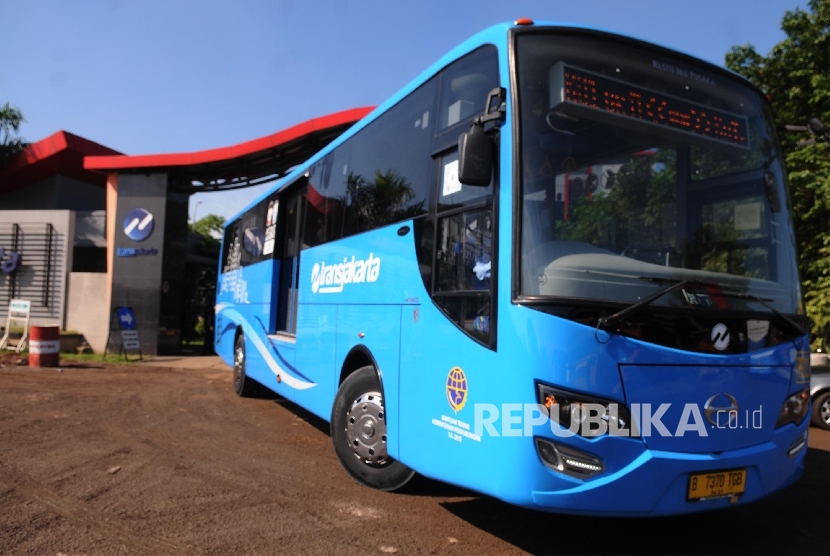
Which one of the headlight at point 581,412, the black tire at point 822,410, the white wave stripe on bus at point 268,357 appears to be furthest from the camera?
the black tire at point 822,410

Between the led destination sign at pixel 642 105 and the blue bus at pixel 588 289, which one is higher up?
the led destination sign at pixel 642 105

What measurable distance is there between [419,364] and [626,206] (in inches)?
70.2

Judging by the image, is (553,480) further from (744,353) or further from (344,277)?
(344,277)

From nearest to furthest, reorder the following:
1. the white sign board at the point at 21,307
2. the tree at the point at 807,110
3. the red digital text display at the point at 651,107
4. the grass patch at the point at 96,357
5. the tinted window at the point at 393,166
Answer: the red digital text display at the point at 651,107, the tinted window at the point at 393,166, the tree at the point at 807,110, the white sign board at the point at 21,307, the grass patch at the point at 96,357

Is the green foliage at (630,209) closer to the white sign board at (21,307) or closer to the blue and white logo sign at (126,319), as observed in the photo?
the white sign board at (21,307)

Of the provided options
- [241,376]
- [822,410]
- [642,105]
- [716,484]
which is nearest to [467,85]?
[642,105]

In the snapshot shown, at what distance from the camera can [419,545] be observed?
4199 mm

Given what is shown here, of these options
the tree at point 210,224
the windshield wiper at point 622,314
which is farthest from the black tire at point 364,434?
the tree at point 210,224

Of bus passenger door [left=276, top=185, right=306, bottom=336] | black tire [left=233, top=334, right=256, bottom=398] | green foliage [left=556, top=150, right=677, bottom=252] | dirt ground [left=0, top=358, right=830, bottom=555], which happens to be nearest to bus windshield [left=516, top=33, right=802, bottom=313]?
green foliage [left=556, top=150, right=677, bottom=252]

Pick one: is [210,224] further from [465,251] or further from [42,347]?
[465,251]

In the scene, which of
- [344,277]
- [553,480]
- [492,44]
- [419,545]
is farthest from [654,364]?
[344,277]

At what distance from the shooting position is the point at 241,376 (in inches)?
429

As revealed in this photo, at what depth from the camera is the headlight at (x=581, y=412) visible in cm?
357

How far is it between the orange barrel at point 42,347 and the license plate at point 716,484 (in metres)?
14.8
